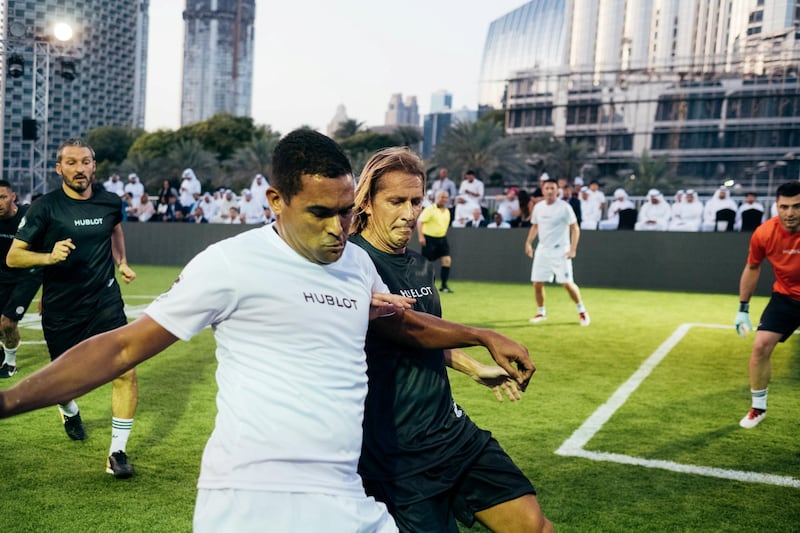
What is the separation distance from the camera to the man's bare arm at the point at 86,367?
2.01 metres

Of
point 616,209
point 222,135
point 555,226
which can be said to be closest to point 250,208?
point 616,209

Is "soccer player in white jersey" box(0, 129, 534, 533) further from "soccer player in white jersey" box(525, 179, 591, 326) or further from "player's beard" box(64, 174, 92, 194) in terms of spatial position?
"soccer player in white jersey" box(525, 179, 591, 326)

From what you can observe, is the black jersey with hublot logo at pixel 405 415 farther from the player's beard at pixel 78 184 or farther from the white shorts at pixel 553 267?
the white shorts at pixel 553 267

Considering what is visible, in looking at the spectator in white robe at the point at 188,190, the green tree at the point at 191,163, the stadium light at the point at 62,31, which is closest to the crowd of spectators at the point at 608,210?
the spectator in white robe at the point at 188,190

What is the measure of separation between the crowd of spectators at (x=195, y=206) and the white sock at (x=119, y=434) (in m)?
20.2

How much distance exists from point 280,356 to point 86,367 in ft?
1.71

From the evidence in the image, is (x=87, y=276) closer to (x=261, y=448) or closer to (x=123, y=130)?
(x=261, y=448)

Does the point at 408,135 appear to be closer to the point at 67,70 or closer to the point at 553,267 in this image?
the point at 67,70

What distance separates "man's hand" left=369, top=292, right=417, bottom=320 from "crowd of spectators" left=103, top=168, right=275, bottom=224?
75.7 ft

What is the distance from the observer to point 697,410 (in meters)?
7.45

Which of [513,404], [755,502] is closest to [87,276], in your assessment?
[513,404]

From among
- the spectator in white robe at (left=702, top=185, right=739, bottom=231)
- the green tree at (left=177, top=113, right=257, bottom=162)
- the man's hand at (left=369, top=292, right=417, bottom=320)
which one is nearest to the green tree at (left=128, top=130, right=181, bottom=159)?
the green tree at (left=177, top=113, right=257, bottom=162)

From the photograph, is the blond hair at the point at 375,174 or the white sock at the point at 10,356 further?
the white sock at the point at 10,356

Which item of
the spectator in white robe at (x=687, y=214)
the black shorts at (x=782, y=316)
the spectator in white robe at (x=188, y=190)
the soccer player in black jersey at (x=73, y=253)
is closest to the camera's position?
the soccer player in black jersey at (x=73, y=253)
